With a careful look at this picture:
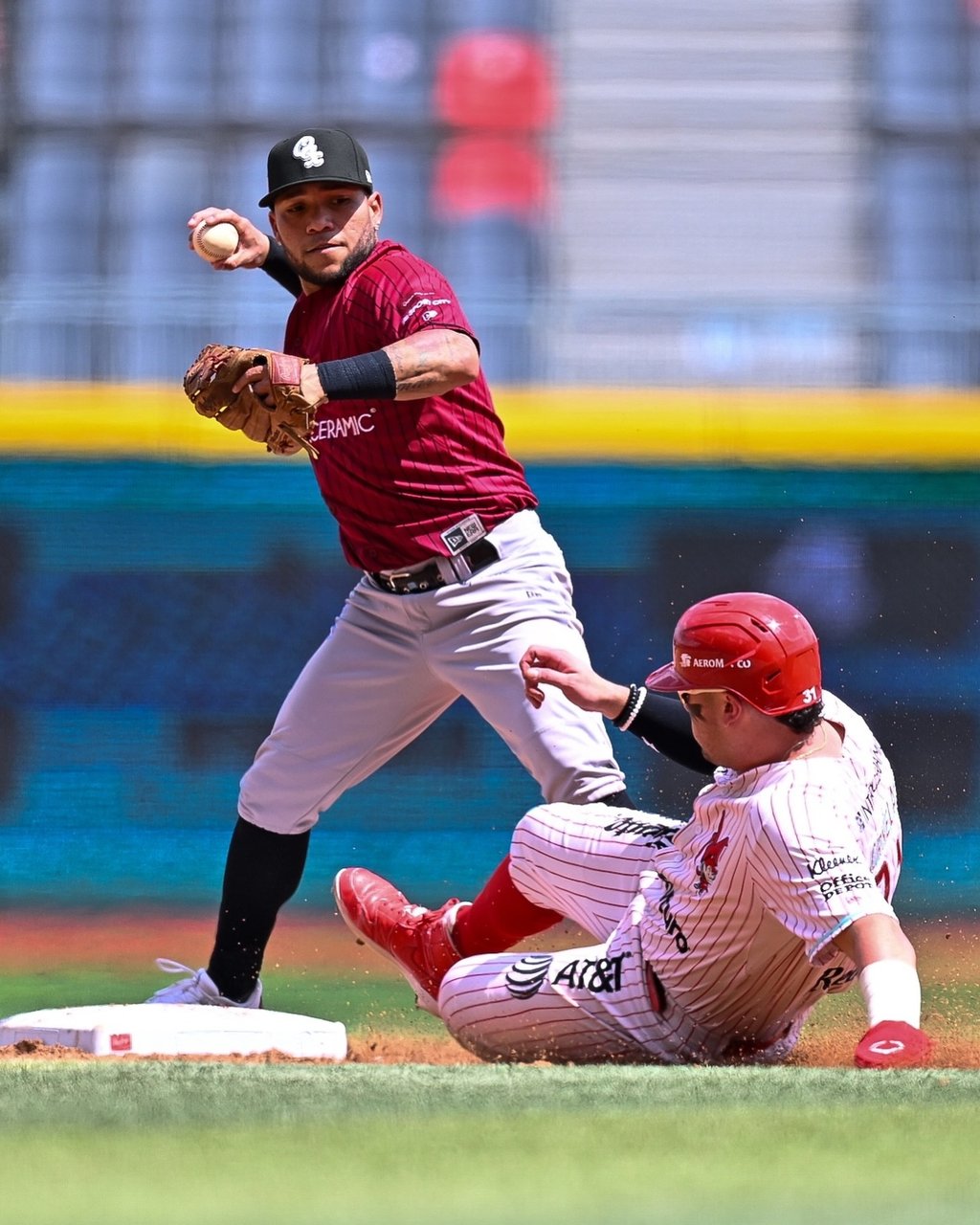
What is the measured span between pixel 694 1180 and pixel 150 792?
3591 millimetres

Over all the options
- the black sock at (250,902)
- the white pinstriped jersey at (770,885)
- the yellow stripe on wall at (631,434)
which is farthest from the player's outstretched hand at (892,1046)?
the yellow stripe on wall at (631,434)

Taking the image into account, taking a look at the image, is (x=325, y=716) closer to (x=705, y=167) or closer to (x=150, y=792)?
(x=150, y=792)

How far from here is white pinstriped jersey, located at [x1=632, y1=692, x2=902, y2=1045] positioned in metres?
2.29

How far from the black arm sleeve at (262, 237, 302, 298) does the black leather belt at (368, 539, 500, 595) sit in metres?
0.65

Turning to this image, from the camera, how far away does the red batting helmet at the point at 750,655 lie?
2.42 m

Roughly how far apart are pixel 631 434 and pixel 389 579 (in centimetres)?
227

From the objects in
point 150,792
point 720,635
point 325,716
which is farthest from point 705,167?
point 720,635

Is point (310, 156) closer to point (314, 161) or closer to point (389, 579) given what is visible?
point (314, 161)

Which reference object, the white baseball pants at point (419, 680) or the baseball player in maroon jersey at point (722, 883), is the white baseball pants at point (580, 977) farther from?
the white baseball pants at point (419, 680)

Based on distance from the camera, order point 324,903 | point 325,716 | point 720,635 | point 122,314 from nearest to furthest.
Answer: point 720,635
point 325,716
point 324,903
point 122,314

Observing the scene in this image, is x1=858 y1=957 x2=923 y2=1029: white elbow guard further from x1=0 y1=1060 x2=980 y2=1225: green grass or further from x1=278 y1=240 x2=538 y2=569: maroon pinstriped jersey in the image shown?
x1=278 y1=240 x2=538 y2=569: maroon pinstriped jersey

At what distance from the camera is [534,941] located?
14.0 feet

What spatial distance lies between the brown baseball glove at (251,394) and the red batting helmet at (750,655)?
66cm

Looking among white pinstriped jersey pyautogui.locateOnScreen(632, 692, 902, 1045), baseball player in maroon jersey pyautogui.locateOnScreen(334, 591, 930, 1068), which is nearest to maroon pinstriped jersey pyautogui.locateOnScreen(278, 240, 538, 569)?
baseball player in maroon jersey pyautogui.locateOnScreen(334, 591, 930, 1068)
